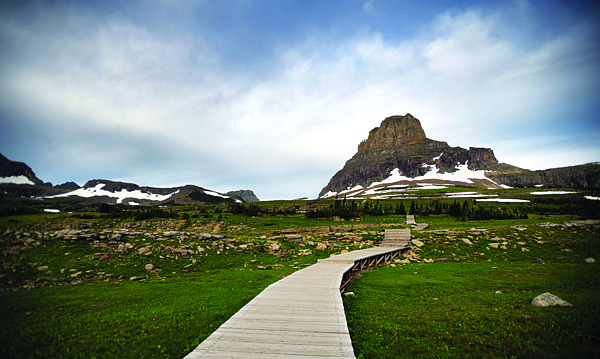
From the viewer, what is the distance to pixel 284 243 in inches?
1056

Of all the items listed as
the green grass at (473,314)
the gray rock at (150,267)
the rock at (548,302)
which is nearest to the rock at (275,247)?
the green grass at (473,314)

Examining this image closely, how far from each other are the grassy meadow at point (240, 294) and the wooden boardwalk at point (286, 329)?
0.99 metres

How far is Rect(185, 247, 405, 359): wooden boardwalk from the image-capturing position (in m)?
5.91

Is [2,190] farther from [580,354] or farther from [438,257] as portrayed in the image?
[438,257]

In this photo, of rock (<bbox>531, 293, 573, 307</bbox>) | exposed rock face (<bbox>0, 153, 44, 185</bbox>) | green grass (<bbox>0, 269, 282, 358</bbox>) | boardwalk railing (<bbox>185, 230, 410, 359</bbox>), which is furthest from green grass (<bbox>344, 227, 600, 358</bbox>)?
exposed rock face (<bbox>0, 153, 44, 185</bbox>)

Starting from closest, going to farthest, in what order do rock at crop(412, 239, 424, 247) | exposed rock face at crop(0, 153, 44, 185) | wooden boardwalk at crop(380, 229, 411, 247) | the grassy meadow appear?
1. the grassy meadow
2. exposed rock face at crop(0, 153, 44, 185)
3. rock at crop(412, 239, 424, 247)
4. wooden boardwalk at crop(380, 229, 411, 247)

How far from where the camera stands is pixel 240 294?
12273 millimetres

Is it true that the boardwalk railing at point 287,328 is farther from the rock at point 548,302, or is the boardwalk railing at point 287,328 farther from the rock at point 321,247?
the rock at point 321,247

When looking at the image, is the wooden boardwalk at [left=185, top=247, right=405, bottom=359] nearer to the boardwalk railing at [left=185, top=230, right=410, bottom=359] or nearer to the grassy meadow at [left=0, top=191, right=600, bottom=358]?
the boardwalk railing at [left=185, top=230, right=410, bottom=359]

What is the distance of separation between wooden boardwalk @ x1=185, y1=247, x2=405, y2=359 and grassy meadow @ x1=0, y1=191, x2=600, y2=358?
3.24ft

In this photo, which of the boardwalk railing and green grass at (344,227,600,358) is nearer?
the boardwalk railing

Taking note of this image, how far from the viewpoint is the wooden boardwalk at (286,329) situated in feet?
19.4

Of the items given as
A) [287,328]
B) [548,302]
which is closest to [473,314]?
[548,302]

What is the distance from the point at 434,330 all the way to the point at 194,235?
23.3m
